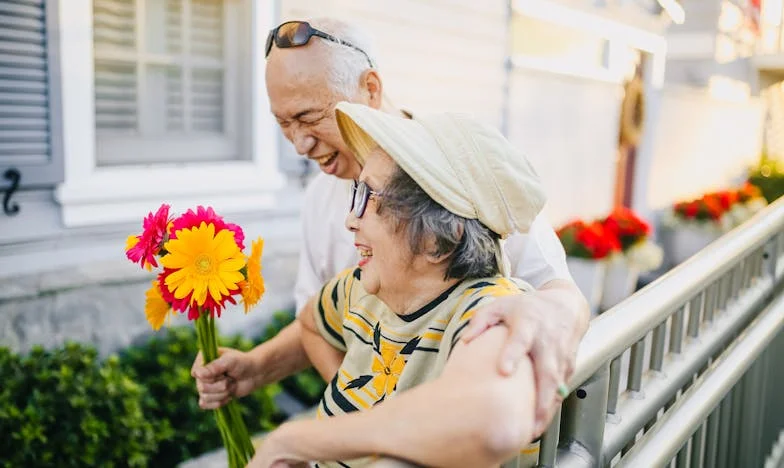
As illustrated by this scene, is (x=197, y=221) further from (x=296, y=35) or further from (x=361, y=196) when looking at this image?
(x=296, y=35)

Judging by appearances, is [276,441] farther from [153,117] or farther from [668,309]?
[153,117]

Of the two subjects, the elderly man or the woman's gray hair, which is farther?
the elderly man

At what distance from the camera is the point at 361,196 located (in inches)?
48.6

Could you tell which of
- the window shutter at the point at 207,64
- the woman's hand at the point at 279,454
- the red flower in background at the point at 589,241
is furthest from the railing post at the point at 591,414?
the red flower in background at the point at 589,241

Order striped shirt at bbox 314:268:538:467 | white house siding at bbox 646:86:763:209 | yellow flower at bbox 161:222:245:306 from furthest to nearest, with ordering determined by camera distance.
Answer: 1. white house siding at bbox 646:86:763:209
2. yellow flower at bbox 161:222:245:306
3. striped shirt at bbox 314:268:538:467

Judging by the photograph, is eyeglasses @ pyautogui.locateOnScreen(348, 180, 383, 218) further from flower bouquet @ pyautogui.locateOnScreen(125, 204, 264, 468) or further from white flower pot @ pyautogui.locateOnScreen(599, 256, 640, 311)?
white flower pot @ pyautogui.locateOnScreen(599, 256, 640, 311)

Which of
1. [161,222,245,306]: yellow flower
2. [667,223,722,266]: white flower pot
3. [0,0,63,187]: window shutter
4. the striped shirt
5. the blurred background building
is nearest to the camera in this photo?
the striped shirt

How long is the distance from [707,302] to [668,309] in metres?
0.53

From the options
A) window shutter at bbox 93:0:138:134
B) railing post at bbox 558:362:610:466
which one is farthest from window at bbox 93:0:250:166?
railing post at bbox 558:362:610:466

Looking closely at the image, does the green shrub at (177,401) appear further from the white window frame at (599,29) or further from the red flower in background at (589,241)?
the white window frame at (599,29)

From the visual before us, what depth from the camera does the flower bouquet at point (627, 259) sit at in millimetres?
6824

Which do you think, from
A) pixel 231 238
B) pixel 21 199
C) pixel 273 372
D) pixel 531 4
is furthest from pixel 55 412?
pixel 531 4

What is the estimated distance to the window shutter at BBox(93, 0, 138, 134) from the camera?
11.7 ft

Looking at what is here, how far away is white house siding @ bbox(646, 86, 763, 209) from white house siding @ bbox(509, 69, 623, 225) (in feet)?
4.80
